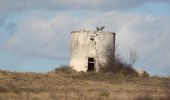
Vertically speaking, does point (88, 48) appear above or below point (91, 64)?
above

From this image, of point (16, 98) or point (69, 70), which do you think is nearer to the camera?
point (16, 98)

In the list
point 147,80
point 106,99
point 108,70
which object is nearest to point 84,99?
point 106,99

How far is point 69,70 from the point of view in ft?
223

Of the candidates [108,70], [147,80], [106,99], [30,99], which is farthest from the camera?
[108,70]

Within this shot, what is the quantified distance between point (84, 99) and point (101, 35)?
42.2 metres

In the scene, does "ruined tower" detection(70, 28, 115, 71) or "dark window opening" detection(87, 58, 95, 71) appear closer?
"ruined tower" detection(70, 28, 115, 71)

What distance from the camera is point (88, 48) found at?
68375 mm

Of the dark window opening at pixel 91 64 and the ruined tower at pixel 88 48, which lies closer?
the ruined tower at pixel 88 48

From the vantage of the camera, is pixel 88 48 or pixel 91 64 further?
pixel 91 64

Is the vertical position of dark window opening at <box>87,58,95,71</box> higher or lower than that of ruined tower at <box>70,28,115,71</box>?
lower

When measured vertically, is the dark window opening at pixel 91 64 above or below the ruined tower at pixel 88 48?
below

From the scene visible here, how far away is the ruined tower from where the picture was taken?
6806 cm

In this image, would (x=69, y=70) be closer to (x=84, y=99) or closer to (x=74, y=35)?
(x=74, y=35)

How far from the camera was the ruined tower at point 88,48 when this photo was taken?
223ft
